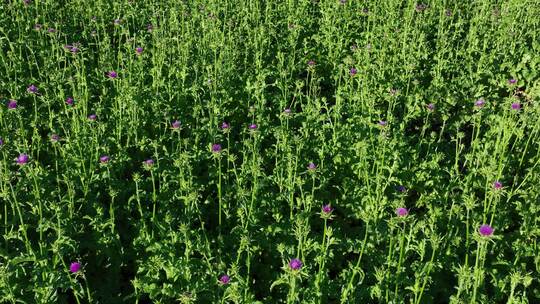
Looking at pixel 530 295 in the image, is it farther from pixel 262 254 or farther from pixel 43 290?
pixel 43 290

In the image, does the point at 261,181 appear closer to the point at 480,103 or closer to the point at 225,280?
the point at 225,280

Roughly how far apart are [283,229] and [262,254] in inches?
9.2

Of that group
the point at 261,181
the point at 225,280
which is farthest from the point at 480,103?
the point at 225,280

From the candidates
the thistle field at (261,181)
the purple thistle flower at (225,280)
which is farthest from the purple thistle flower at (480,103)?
the purple thistle flower at (225,280)

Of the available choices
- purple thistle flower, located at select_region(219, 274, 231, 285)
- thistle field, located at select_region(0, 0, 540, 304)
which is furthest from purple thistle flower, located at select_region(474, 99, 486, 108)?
purple thistle flower, located at select_region(219, 274, 231, 285)

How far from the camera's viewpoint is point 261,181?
3.11 m

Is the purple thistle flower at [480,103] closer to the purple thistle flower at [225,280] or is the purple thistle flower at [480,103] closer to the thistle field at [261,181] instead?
the thistle field at [261,181]

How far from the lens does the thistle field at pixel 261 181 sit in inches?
99.1

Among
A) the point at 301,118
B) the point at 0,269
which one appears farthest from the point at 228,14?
the point at 0,269

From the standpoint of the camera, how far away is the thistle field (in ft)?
8.26

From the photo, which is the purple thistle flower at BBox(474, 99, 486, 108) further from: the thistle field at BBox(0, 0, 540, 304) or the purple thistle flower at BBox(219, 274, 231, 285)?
the purple thistle flower at BBox(219, 274, 231, 285)

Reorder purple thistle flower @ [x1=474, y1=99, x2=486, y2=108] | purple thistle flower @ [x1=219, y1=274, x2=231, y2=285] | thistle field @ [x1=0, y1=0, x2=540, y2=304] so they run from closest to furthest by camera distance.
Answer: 1. purple thistle flower @ [x1=219, y1=274, x2=231, y2=285]
2. thistle field @ [x1=0, y1=0, x2=540, y2=304]
3. purple thistle flower @ [x1=474, y1=99, x2=486, y2=108]

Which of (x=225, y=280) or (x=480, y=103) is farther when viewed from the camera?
(x=480, y=103)

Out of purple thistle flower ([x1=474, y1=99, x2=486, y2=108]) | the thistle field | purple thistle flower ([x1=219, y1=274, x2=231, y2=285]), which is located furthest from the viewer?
purple thistle flower ([x1=474, y1=99, x2=486, y2=108])
